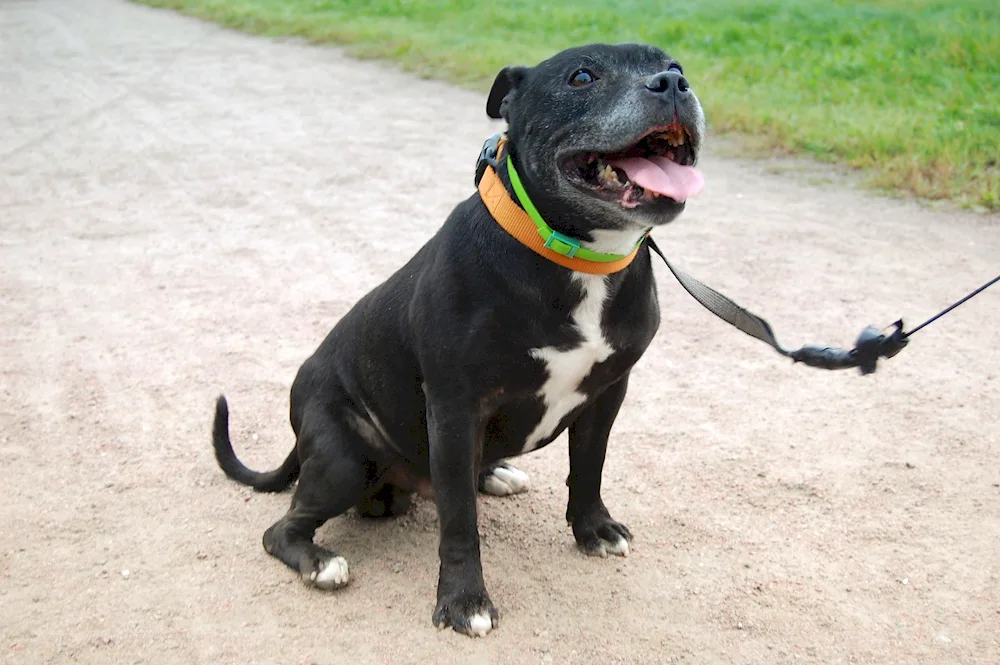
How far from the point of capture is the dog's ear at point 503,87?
290 centimetres

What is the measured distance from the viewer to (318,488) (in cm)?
311

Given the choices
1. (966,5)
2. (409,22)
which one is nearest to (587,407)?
(966,5)

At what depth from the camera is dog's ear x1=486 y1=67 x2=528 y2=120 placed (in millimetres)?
2896

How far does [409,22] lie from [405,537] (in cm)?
1062

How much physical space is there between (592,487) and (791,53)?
25.6ft

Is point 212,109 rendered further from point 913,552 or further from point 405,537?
point 913,552

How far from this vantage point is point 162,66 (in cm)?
1122

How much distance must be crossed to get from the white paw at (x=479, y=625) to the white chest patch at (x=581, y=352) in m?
0.57

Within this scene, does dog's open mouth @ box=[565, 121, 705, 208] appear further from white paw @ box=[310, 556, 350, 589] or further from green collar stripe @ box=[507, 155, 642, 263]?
white paw @ box=[310, 556, 350, 589]

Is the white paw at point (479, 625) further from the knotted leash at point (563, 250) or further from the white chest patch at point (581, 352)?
the knotted leash at point (563, 250)

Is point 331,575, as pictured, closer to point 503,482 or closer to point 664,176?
point 503,482

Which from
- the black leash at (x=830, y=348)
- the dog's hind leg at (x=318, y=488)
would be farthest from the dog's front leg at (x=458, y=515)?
the black leash at (x=830, y=348)

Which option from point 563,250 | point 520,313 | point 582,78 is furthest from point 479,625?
point 582,78

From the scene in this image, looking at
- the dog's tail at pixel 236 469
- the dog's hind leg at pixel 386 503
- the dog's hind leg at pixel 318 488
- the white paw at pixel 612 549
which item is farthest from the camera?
the dog's tail at pixel 236 469
